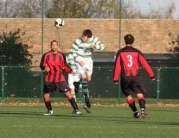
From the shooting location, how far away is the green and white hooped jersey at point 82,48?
1841cm

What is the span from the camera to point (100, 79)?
1118 inches

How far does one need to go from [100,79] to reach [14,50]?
11.6ft

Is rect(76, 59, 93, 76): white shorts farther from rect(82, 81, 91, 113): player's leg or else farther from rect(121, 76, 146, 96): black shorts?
rect(121, 76, 146, 96): black shorts

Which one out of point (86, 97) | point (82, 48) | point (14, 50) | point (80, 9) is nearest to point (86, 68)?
point (82, 48)

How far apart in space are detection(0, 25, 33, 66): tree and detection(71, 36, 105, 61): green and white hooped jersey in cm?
888

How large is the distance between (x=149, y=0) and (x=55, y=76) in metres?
11.5

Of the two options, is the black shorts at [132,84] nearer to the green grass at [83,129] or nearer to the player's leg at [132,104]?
the player's leg at [132,104]

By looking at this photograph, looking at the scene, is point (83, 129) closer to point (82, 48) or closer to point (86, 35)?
point (86, 35)

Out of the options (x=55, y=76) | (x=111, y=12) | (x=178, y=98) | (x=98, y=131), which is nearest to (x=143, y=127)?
(x=98, y=131)

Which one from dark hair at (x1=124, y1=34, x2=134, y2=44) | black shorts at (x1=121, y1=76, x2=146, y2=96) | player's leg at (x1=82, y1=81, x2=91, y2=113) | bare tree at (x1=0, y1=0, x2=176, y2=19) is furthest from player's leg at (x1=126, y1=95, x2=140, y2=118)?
bare tree at (x1=0, y1=0, x2=176, y2=19)

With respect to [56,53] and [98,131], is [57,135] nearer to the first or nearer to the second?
[98,131]

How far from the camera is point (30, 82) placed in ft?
90.5

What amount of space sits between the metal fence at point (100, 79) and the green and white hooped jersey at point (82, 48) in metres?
7.94

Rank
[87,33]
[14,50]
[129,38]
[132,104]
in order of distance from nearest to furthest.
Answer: [129,38], [132,104], [87,33], [14,50]
